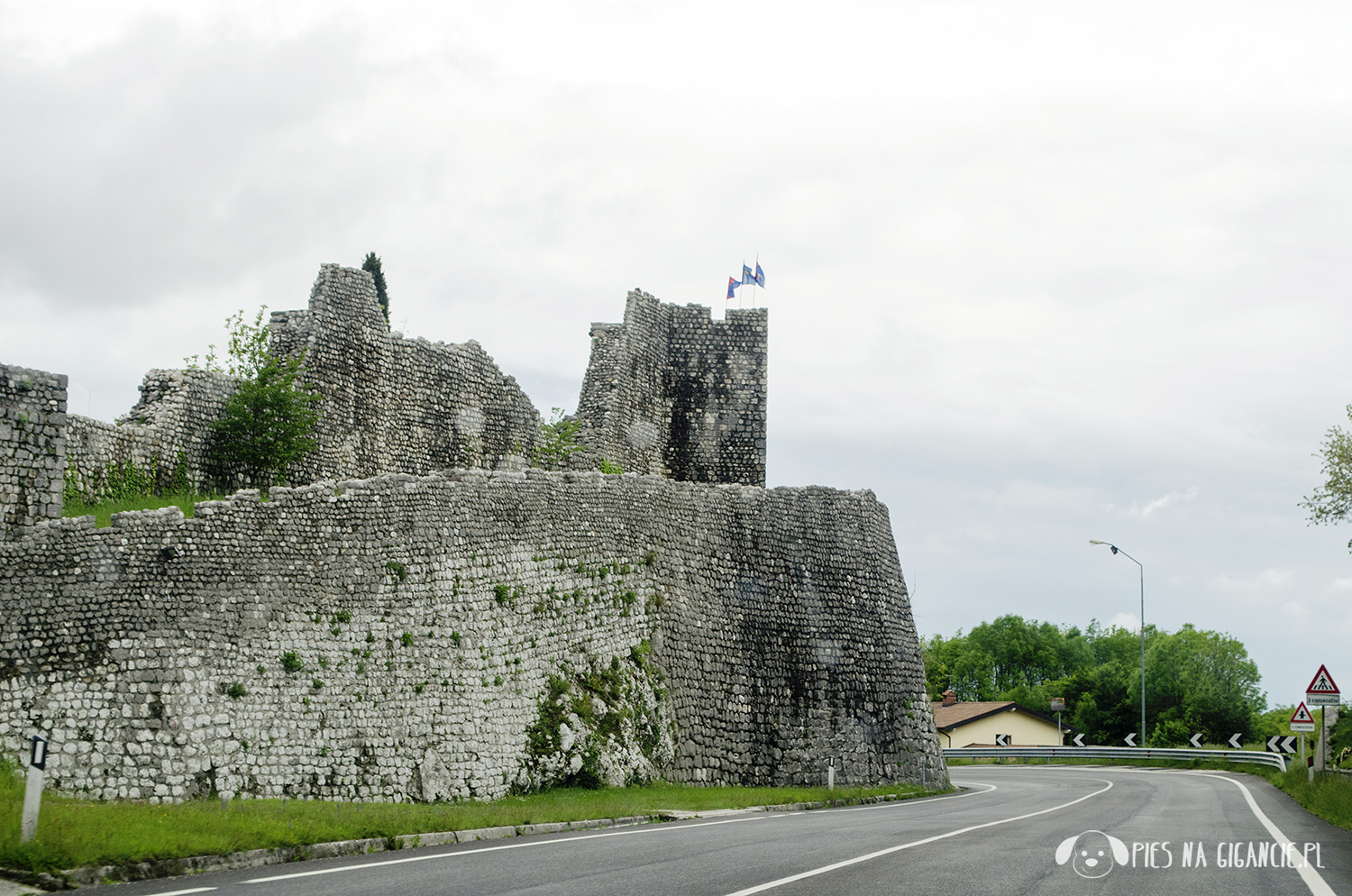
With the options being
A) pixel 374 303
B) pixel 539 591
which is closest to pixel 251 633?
pixel 539 591

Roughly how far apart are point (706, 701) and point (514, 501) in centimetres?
736

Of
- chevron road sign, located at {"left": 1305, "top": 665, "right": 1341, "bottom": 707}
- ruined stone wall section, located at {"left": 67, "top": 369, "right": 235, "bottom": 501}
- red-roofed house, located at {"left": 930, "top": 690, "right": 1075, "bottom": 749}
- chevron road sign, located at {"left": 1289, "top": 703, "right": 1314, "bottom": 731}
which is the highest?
ruined stone wall section, located at {"left": 67, "top": 369, "right": 235, "bottom": 501}

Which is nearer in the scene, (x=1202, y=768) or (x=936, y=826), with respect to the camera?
(x=936, y=826)

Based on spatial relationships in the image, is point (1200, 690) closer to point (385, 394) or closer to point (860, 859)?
point (385, 394)

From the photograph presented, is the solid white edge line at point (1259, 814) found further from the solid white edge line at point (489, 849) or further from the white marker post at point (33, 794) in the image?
the white marker post at point (33, 794)

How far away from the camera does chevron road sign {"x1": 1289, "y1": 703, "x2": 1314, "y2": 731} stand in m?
29.9

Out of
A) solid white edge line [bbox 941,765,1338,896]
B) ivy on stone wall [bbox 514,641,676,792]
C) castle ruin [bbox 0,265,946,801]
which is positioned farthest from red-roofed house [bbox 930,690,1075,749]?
ivy on stone wall [bbox 514,641,676,792]

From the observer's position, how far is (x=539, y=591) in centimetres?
2508

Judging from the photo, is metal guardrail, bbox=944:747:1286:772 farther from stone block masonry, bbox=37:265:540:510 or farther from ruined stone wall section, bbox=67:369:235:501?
ruined stone wall section, bbox=67:369:235:501

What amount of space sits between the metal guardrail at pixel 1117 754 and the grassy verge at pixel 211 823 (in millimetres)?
33163

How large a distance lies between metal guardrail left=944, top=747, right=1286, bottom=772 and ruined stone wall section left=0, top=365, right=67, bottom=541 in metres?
38.9

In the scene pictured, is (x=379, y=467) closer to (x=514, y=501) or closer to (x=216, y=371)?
(x=216, y=371)

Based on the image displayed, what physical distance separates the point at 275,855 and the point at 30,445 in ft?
40.0

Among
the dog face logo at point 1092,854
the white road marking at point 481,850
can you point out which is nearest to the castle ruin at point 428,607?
the white road marking at point 481,850
